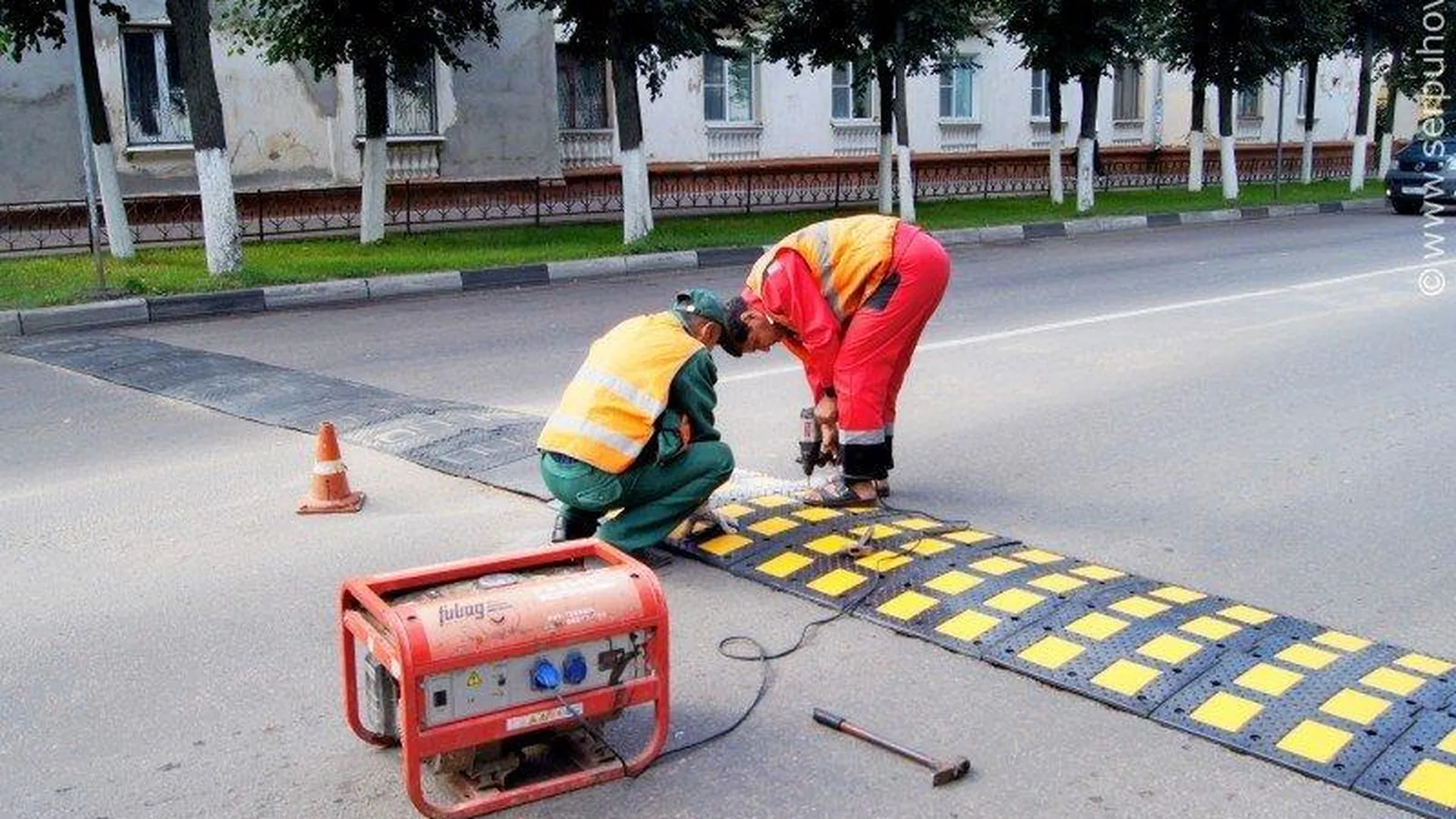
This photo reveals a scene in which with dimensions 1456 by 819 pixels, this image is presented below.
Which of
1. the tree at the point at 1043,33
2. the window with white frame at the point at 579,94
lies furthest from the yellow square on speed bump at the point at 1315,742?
the window with white frame at the point at 579,94

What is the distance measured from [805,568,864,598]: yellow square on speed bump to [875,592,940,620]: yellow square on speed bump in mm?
180

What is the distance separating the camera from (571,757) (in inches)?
144

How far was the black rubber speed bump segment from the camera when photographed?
3.71 m

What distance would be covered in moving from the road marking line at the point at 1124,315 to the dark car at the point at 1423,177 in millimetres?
9322

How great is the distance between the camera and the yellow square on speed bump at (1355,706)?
3875mm

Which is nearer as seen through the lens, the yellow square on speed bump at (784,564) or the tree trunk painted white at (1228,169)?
the yellow square on speed bump at (784,564)

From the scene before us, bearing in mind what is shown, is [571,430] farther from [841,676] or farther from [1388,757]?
[1388,757]

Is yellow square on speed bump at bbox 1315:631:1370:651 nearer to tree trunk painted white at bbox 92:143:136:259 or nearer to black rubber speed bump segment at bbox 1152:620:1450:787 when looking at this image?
black rubber speed bump segment at bbox 1152:620:1450:787

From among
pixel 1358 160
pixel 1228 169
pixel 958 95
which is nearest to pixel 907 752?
pixel 1228 169

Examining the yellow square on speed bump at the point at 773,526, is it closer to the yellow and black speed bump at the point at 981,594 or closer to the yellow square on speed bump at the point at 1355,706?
the yellow and black speed bump at the point at 981,594

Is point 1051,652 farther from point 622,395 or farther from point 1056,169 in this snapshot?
point 1056,169

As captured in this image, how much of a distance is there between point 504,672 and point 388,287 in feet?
35.8

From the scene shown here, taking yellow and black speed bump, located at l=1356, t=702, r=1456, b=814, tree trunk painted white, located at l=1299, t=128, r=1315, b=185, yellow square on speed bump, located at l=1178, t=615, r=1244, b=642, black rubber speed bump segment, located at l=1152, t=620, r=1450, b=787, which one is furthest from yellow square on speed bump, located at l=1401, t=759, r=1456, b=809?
tree trunk painted white, located at l=1299, t=128, r=1315, b=185

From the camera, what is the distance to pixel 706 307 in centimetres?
489
